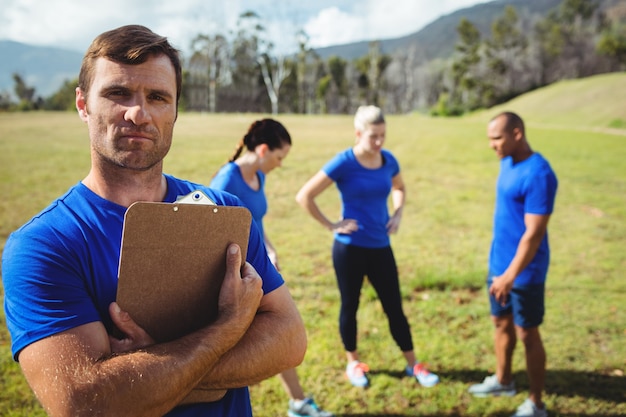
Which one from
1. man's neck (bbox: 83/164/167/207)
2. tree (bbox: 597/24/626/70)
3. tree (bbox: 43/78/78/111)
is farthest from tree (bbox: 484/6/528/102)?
man's neck (bbox: 83/164/167/207)

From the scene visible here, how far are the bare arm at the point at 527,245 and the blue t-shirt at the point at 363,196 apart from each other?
987 mm

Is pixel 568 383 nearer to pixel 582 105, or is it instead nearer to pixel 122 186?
pixel 122 186

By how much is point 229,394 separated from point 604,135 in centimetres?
2664

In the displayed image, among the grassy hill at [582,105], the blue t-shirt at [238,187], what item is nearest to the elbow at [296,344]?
the blue t-shirt at [238,187]

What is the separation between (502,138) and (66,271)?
2.84 m

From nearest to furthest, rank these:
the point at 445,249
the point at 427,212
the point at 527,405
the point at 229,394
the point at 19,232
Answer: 1. the point at 19,232
2. the point at 229,394
3. the point at 527,405
4. the point at 445,249
5. the point at 427,212

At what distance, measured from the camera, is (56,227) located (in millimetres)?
1269

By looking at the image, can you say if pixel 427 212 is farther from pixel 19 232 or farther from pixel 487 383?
pixel 19 232

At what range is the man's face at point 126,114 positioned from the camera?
1.34m

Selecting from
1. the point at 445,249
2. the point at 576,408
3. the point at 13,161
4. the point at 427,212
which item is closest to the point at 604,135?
the point at 427,212

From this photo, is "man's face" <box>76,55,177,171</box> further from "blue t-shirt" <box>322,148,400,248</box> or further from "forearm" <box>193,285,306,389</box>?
"blue t-shirt" <box>322,148,400,248</box>

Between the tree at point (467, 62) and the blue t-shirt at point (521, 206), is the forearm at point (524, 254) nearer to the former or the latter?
the blue t-shirt at point (521, 206)

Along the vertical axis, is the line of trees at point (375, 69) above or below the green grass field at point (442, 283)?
above

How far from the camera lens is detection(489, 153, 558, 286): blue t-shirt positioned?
9.64ft
